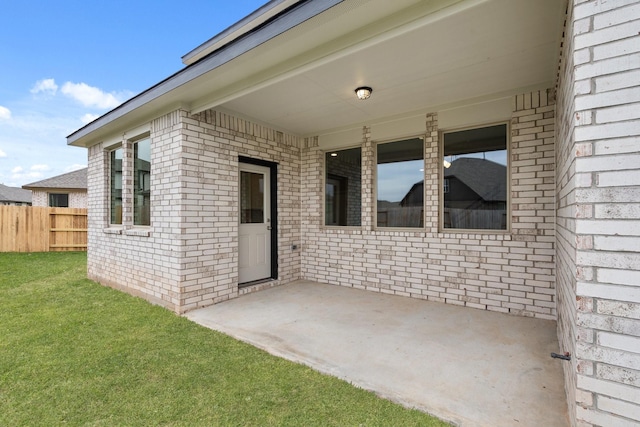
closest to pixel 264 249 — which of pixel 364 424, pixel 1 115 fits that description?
pixel 364 424

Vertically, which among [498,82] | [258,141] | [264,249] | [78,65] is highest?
[78,65]

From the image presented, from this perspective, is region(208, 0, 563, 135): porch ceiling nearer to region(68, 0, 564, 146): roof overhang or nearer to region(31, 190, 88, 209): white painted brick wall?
region(68, 0, 564, 146): roof overhang

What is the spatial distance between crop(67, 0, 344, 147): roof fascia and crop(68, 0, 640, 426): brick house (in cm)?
2

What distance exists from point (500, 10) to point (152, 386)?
3747mm

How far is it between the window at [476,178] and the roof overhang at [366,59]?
1.75ft

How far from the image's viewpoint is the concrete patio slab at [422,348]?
1928 mm

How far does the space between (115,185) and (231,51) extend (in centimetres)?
412

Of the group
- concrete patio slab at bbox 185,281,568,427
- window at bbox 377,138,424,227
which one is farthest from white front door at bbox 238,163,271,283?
window at bbox 377,138,424,227

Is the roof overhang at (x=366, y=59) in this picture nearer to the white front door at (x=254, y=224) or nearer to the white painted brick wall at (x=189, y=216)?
the white painted brick wall at (x=189, y=216)

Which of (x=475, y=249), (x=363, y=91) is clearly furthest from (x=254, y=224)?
(x=475, y=249)

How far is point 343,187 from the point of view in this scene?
17.6 ft

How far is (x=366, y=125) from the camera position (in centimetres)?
489

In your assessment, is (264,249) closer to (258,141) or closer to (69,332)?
(258,141)

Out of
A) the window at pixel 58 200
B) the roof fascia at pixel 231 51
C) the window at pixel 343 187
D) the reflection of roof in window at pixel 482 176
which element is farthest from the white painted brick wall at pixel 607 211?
the window at pixel 58 200
